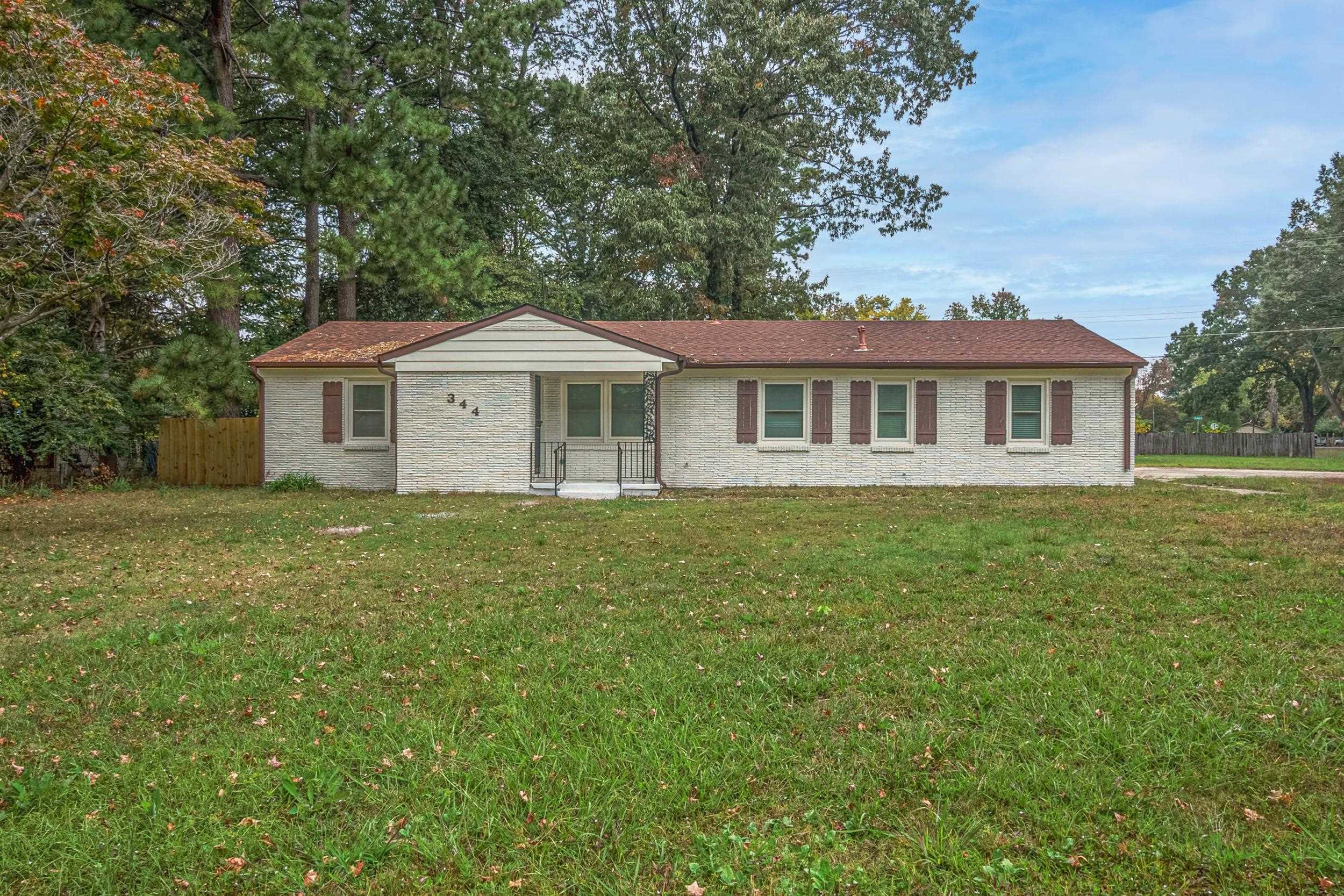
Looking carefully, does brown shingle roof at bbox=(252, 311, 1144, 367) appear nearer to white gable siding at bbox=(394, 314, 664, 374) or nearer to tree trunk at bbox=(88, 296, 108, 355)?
white gable siding at bbox=(394, 314, 664, 374)

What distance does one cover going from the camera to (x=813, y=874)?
2.30 meters

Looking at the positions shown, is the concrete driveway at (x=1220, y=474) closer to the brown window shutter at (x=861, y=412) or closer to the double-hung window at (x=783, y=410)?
the brown window shutter at (x=861, y=412)

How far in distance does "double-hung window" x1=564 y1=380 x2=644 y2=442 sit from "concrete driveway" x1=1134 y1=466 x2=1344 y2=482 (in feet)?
40.3

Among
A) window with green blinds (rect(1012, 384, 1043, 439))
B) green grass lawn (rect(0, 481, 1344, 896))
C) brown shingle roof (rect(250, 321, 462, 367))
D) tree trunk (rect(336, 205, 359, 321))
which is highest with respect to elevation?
tree trunk (rect(336, 205, 359, 321))

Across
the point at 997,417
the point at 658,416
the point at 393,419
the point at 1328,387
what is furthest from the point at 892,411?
the point at 1328,387

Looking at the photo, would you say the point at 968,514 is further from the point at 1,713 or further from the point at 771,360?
the point at 1,713

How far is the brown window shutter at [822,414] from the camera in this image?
50.3 ft

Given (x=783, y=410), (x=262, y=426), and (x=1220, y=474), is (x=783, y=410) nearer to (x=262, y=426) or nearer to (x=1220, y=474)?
(x=262, y=426)

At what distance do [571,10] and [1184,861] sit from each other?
1017 inches

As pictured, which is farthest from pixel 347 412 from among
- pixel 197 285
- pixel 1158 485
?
pixel 1158 485

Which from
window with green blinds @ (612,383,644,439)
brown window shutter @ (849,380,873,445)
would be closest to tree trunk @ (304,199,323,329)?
window with green blinds @ (612,383,644,439)

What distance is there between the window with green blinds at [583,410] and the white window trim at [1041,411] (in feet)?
28.9

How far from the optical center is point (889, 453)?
604 inches

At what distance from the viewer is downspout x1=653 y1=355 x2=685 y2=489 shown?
1410 centimetres
